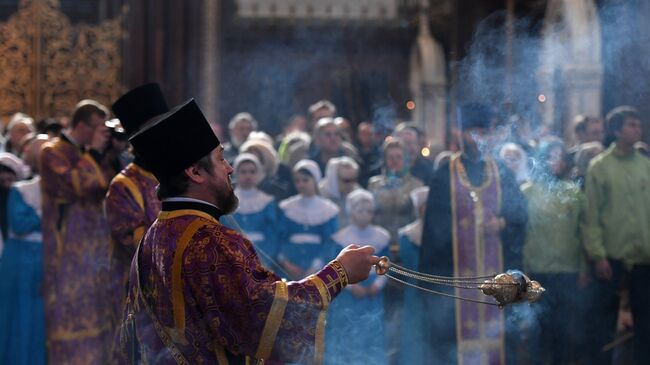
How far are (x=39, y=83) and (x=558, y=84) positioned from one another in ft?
23.0

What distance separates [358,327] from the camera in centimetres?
735

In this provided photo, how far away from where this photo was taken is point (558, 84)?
10.9 m

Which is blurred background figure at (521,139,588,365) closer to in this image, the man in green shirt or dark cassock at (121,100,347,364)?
the man in green shirt

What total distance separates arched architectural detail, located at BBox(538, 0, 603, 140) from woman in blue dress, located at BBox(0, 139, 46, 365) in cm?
471

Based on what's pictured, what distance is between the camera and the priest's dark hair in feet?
11.1

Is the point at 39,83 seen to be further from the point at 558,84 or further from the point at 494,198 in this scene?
the point at 494,198

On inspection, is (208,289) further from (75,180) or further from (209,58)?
(209,58)

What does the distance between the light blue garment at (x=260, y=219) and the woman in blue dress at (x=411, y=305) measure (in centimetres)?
89

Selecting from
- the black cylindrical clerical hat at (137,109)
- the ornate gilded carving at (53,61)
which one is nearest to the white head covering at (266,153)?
the black cylindrical clerical hat at (137,109)

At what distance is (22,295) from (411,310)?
263 cm

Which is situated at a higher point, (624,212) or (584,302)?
(624,212)

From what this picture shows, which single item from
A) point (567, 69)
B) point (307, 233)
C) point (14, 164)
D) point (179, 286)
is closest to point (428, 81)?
point (567, 69)

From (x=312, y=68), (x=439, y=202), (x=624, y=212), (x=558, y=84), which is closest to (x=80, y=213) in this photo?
(x=439, y=202)

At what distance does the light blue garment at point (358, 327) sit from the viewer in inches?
285
